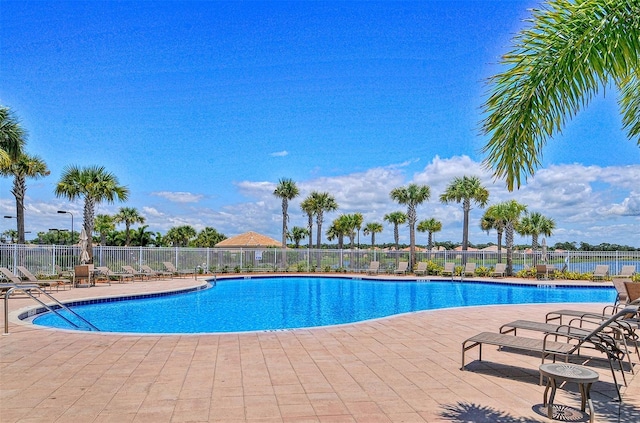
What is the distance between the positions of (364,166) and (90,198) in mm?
14808

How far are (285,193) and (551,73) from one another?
96.7 ft

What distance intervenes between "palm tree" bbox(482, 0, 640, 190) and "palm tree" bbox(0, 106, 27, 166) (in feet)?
50.5

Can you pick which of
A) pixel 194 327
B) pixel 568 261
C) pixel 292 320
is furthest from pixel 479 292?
pixel 194 327

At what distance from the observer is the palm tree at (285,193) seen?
3247 centimetres

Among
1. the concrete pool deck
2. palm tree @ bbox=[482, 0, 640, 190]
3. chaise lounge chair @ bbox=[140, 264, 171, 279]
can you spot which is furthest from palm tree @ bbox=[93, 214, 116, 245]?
palm tree @ bbox=[482, 0, 640, 190]

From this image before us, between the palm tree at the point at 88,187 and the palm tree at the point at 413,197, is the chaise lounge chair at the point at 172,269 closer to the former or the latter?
the palm tree at the point at 88,187

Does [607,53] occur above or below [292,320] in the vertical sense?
above

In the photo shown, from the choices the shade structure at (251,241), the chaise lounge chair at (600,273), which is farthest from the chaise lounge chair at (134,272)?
the shade structure at (251,241)

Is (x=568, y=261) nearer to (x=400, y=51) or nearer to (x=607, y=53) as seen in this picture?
(x=400, y=51)

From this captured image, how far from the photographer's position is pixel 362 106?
17797mm

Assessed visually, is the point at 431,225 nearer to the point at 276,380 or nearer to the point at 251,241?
the point at 251,241

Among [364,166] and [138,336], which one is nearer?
[138,336]

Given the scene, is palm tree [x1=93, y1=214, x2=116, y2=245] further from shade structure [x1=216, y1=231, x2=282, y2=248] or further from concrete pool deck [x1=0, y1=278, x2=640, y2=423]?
concrete pool deck [x1=0, y1=278, x2=640, y2=423]

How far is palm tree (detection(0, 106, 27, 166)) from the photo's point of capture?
14.3m
